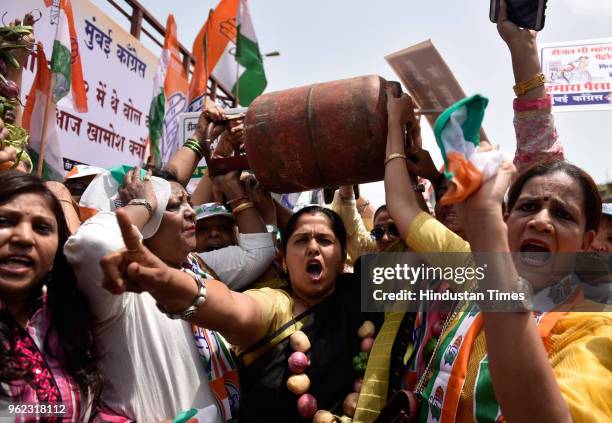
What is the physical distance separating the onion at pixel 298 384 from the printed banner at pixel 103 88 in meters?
4.92

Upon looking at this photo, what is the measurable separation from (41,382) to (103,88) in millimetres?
6366

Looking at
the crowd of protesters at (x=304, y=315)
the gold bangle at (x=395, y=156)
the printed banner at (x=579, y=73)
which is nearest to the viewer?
the crowd of protesters at (x=304, y=315)

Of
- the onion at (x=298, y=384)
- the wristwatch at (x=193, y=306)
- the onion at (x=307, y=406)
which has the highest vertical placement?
the wristwatch at (x=193, y=306)

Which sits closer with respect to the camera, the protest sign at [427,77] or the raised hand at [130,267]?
the raised hand at [130,267]

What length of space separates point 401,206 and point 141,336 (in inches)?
38.4

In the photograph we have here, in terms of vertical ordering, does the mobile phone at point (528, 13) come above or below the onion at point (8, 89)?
above

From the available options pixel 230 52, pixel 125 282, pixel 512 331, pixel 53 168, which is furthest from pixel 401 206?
pixel 230 52

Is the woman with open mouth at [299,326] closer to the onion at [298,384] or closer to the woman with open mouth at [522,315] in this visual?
the onion at [298,384]

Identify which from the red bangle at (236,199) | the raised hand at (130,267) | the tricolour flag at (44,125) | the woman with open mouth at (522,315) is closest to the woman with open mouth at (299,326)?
the raised hand at (130,267)

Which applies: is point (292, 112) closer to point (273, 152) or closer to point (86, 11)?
point (273, 152)

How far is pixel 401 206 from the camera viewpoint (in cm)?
198

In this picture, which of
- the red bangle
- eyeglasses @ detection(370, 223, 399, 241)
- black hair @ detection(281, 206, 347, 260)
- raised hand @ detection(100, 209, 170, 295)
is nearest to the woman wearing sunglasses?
eyeglasses @ detection(370, 223, 399, 241)

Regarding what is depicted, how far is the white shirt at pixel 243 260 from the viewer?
2.75 m

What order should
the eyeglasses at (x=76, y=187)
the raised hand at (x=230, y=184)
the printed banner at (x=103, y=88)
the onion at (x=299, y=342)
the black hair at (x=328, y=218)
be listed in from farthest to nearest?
the printed banner at (x=103, y=88)
the eyeglasses at (x=76, y=187)
the raised hand at (x=230, y=184)
the black hair at (x=328, y=218)
the onion at (x=299, y=342)
